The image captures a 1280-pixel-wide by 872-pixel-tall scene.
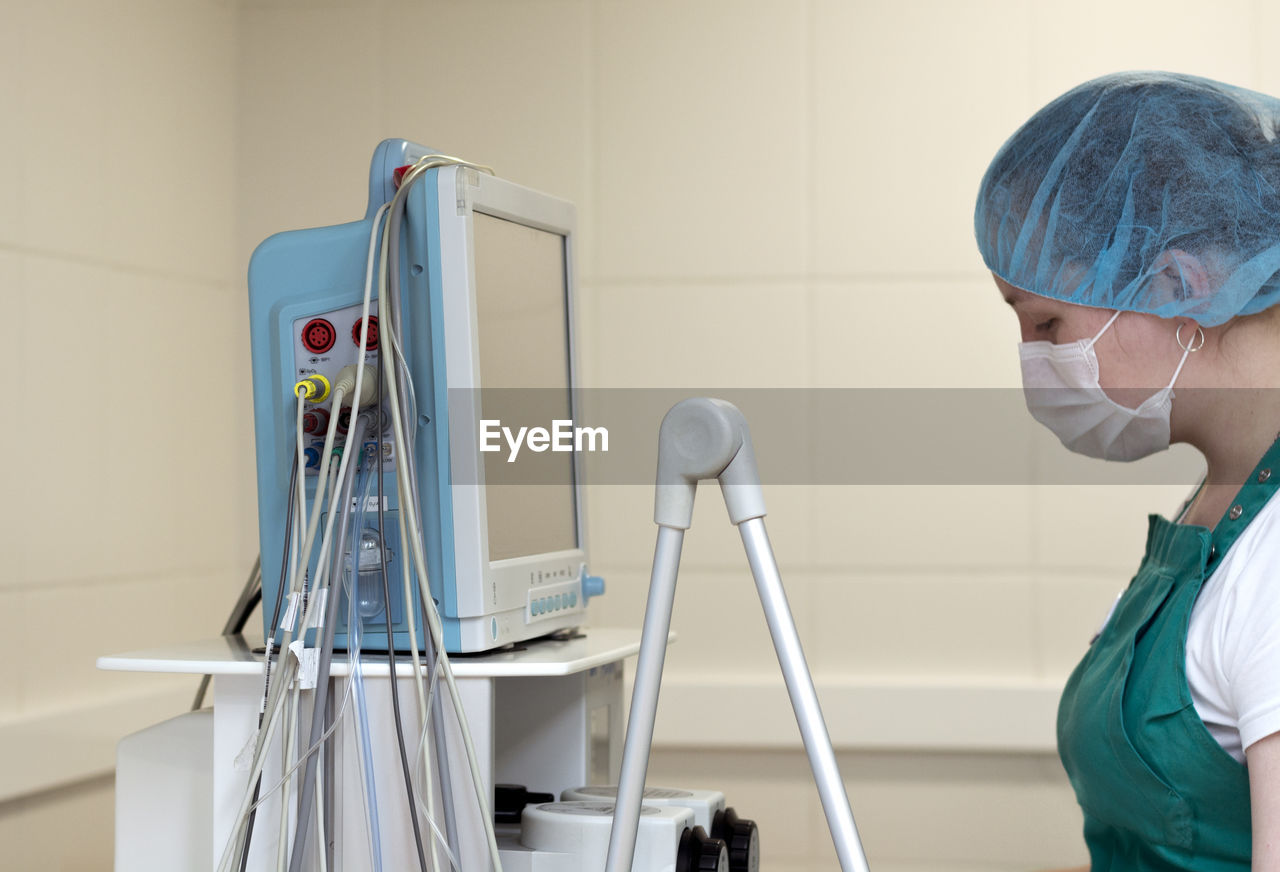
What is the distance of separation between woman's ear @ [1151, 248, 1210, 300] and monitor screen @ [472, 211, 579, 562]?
625mm

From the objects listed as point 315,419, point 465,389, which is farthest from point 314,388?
point 465,389

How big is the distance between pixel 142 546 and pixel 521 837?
3.56 ft

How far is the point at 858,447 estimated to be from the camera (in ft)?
6.88

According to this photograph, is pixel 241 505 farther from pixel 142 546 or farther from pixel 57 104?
pixel 57 104

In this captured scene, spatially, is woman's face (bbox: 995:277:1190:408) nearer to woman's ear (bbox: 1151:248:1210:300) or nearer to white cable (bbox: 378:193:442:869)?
woman's ear (bbox: 1151:248:1210:300)

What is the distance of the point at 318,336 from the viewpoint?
113 centimetres

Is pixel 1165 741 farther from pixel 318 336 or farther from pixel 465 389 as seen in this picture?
pixel 318 336

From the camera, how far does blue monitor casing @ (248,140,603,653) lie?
1082 mm

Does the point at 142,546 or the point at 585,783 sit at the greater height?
the point at 142,546

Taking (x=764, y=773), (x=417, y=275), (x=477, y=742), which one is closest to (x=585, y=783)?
(x=477, y=742)

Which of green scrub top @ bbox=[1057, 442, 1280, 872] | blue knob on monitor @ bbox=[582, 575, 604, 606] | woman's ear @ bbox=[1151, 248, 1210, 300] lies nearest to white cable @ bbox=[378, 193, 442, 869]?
blue knob on monitor @ bbox=[582, 575, 604, 606]

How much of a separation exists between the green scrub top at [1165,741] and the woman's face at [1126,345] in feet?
0.44

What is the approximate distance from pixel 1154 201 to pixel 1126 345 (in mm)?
142

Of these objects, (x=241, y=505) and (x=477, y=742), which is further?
(x=241, y=505)
